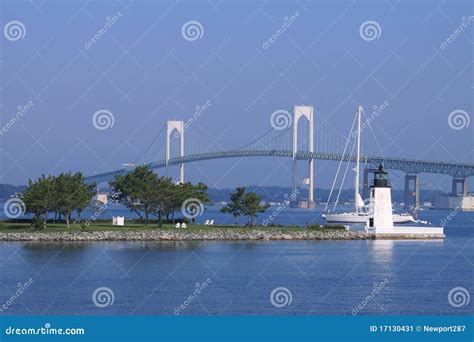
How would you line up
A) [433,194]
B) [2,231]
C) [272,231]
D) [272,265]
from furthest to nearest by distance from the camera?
[433,194] < [272,231] < [2,231] < [272,265]

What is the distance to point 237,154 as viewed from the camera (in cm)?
6003

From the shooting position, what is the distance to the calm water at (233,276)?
63.4 feet

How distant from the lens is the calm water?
63.4 ft

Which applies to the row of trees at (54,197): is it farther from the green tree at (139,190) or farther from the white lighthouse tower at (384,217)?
the white lighthouse tower at (384,217)

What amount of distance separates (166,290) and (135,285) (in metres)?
0.95

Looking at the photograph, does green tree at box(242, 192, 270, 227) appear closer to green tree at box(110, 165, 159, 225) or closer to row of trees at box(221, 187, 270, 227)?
row of trees at box(221, 187, 270, 227)

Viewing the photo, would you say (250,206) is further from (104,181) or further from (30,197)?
(104,181)

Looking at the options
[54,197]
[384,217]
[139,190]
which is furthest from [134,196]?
[384,217]

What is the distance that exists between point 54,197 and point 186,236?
14.3 feet

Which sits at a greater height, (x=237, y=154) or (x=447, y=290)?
(x=237, y=154)

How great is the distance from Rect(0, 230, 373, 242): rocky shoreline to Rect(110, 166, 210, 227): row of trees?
2585mm

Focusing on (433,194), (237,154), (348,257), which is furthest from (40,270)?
(433,194)

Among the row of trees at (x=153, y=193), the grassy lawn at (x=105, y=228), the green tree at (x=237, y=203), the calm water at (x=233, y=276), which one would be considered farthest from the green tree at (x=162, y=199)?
the calm water at (x=233, y=276)

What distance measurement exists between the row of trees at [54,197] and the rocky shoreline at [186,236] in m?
1.39
